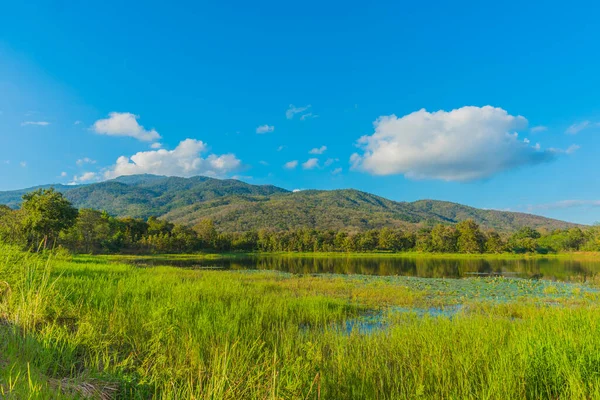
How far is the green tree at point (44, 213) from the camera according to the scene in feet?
110

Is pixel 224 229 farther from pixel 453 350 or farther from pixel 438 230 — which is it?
pixel 453 350

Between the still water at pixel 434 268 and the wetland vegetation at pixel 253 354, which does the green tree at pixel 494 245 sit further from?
the wetland vegetation at pixel 253 354

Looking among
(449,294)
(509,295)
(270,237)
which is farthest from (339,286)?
(270,237)

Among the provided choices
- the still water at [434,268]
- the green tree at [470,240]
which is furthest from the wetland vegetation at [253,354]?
the green tree at [470,240]

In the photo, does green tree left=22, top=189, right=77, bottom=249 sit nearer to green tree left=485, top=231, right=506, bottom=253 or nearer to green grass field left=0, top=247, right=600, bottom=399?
green grass field left=0, top=247, right=600, bottom=399

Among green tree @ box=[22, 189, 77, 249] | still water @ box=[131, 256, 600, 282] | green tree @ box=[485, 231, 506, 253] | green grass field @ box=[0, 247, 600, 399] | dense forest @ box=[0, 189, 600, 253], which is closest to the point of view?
green grass field @ box=[0, 247, 600, 399]

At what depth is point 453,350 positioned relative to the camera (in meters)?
5.29

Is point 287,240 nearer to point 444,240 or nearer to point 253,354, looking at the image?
point 444,240

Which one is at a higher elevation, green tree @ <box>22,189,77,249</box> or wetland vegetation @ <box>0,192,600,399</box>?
green tree @ <box>22,189,77,249</box>

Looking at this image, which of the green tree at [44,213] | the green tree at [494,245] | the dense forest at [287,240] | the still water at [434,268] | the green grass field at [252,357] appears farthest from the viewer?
the green tree at [494,245]

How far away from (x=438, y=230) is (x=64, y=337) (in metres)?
91.6

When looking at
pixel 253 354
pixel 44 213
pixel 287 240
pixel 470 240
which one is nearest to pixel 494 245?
pixel 470 240

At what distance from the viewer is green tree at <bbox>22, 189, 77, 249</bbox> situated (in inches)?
1320

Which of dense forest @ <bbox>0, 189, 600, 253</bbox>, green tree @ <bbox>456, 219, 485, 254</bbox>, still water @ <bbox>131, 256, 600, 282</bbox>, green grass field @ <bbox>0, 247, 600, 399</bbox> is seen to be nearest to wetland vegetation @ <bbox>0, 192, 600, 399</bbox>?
green grass field @ <bbox>0, 247, 600, 399</bbox>
